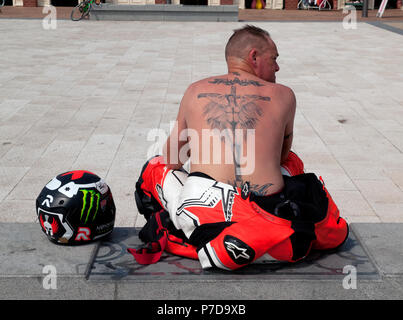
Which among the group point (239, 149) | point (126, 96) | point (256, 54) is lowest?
point (126, 96)

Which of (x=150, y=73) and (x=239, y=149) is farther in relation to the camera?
(x=150, y=73)

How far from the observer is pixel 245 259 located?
2.94 meters

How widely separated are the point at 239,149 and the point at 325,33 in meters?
15.6

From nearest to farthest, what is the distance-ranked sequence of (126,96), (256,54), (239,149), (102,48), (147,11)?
1. (239,149)
2. (256,54)
3. (126,96)
4. (102,48)
5. (147,11)

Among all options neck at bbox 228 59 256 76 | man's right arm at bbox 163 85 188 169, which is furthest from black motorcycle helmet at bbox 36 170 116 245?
neck at bbox 228 59 256 76

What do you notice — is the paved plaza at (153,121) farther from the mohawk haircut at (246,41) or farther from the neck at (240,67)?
the mohawk haircut at (246,41)

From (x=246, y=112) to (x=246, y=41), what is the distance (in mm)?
483

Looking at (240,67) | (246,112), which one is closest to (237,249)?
(246,112)

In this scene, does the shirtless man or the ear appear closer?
the shirtless man

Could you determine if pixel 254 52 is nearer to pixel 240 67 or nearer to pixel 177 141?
pixel 240 67

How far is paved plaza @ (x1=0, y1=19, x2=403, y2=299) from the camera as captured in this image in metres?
3.36

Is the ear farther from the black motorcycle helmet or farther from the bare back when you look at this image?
the black motorcycle helmet
